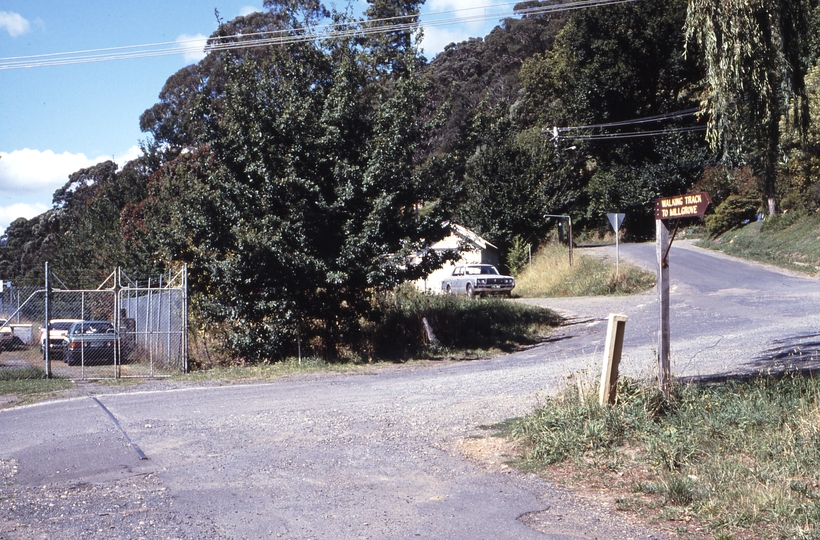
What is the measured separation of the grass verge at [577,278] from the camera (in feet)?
105

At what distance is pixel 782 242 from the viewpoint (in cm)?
3925

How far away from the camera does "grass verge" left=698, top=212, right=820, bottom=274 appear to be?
35.3 meters

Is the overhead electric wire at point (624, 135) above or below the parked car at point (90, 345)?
above

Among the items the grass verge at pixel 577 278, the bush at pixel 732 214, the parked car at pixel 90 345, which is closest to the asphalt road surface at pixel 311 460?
the parked car at pixel 90 345

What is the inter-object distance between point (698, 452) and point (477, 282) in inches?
1084

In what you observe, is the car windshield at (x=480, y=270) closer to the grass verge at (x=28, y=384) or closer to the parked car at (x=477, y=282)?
the parked car at (x=477, y=282)

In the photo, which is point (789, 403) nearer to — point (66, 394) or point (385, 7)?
point (66, 394)

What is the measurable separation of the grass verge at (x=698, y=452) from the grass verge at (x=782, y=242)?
28.3m

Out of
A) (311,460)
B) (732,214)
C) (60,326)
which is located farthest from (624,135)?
(311,460)

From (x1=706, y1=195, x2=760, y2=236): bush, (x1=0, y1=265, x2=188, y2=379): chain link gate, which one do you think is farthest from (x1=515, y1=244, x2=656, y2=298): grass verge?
(x1=0, y1=265, x2=188, y2=379): chain link gate

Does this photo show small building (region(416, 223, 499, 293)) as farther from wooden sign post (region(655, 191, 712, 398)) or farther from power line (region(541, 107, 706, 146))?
wooden sign post (region(655, 191, 712, 398))

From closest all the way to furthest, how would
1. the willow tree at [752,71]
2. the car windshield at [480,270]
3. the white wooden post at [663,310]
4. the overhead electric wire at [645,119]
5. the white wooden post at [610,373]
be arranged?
the white wooden post at [610,373], the white wooden post at [663,310], the willow tree at [752,71], the car windshield at [480,270], the overhead electric wire at [645,119]

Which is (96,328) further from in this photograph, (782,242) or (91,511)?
(782,242)

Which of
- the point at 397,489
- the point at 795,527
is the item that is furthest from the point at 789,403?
the point at 397,489
